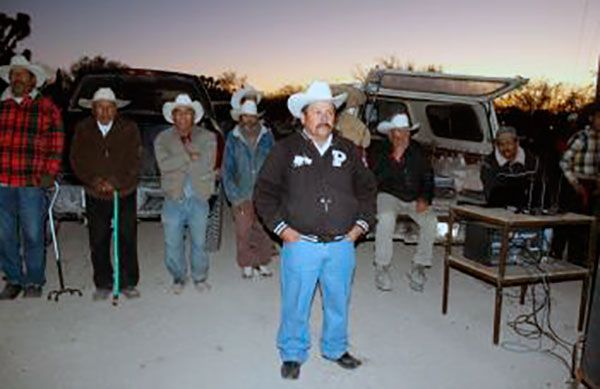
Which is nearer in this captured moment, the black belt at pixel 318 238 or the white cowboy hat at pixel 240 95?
the black belt at pixel 318 238

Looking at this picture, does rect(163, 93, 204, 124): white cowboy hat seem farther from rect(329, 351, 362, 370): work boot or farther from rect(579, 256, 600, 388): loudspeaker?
rect(579, 256, 600, 388): loudspeaker

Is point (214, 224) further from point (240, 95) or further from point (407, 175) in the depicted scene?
point (407, 175)

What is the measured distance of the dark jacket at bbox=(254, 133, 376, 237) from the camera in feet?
12.9

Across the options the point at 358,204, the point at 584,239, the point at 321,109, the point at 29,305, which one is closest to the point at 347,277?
the point at 358,204

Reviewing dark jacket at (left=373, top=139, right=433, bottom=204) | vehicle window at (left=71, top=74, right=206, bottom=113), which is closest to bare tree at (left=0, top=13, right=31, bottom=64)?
vehicle window at (left=71, top=74, right=206, bottom=113)

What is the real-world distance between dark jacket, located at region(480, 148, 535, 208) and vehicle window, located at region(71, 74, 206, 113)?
402 centimetres

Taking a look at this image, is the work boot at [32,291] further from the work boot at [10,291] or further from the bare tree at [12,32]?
the bare tree at [12,32]

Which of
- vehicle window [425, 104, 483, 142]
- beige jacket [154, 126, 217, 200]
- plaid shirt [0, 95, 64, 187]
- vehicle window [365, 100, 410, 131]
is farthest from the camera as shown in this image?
vehicle window [365, 100, 410, 131]

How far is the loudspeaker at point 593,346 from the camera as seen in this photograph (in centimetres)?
324

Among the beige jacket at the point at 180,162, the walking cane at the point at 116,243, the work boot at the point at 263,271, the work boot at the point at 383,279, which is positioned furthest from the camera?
the work boot at the point at 263,271

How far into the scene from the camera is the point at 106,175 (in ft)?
17.7

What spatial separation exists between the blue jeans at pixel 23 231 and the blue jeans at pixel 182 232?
121 cm

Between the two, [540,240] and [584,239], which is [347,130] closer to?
[540,240]

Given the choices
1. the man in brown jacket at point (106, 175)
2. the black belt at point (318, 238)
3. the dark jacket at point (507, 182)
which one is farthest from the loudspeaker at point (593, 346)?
the man in brown jacket at point (106, 175)
